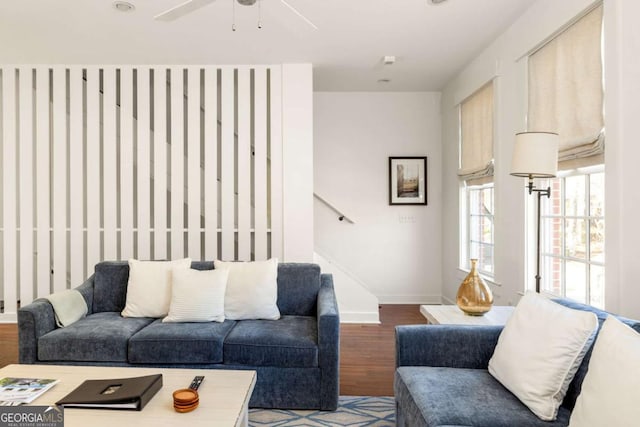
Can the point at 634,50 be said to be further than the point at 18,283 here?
No

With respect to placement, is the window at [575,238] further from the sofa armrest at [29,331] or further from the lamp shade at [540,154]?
the sofa armrest at [29,331]

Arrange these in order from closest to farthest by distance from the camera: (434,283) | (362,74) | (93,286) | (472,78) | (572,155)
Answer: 1. (572,155)
2. (93,286)
3. (472,78)
4. (362,74)
5. (434,283)

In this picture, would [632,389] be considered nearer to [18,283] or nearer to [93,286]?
[93,286]

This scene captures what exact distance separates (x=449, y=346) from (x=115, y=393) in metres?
1.54

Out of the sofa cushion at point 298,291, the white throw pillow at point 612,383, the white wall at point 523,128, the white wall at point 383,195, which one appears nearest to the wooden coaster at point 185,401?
the white throw pillow at point 612,383

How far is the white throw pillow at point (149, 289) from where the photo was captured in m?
3.01

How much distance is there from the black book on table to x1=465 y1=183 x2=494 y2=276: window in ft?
11.4

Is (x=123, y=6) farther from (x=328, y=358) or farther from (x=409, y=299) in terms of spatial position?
(x=409, y=299)

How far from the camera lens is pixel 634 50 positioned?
2.19m

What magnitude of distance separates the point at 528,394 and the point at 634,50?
186 cm

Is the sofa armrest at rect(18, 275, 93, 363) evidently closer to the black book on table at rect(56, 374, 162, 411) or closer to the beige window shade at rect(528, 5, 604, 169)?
the black book on table at rect(56, 374, 162, 411)

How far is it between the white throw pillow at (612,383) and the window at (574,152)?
1487mm

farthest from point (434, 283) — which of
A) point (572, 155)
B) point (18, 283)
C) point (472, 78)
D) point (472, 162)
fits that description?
point (18, 283)

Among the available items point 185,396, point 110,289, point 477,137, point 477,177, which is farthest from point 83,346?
point 477,137
